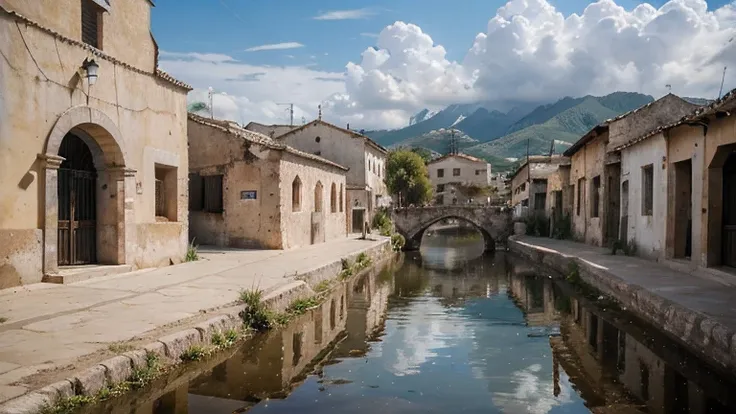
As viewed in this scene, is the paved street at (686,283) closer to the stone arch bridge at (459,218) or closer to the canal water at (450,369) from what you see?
the canal water at (450,369)

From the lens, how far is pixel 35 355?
5641 millimetres

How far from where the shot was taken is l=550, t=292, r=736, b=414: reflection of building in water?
6.17 metres

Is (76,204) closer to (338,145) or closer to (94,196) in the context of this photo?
(94,196)

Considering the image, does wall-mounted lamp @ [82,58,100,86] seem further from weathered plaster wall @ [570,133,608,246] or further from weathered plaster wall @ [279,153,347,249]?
weathered plaster wall @ [570,133,608,246]

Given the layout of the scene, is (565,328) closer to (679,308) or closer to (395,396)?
(679,308)

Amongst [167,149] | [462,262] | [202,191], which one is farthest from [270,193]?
[462,262]

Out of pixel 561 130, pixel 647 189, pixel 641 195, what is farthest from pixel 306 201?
pixel 561 130

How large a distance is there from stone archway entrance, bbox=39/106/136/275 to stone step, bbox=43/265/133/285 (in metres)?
0.32

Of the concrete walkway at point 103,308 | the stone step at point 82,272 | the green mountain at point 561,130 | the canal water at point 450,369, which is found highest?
the green mountain at point 561,130

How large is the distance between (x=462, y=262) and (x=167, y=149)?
15187mm

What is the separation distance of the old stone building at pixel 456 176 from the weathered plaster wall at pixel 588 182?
3690 centimetres

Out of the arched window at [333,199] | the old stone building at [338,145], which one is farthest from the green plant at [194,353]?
the old stone building at [338,145]

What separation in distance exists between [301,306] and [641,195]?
10477 mm

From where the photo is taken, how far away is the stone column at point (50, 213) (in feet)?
31.7
